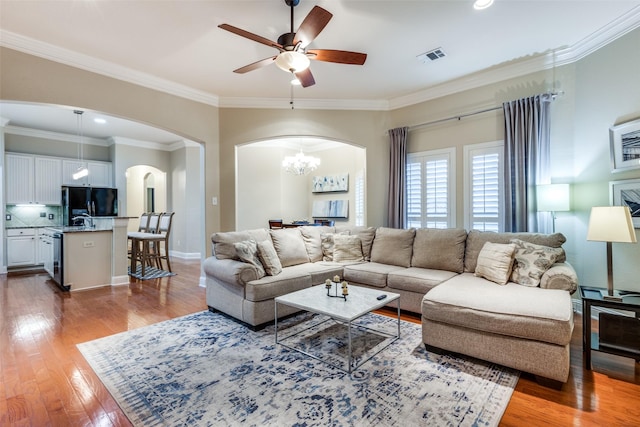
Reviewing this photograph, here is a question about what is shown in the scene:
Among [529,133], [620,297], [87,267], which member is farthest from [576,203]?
[87,267]

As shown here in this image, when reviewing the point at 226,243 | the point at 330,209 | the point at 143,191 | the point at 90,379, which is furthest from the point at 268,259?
the point at 143,191

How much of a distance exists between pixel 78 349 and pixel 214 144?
3354 mm

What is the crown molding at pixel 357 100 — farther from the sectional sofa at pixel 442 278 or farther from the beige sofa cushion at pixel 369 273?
the beige sofa cushion at pixel 369 273

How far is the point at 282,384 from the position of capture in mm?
2150

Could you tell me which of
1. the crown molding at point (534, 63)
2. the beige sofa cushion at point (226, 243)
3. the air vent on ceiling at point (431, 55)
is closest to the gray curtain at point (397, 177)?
the crown molding at point (534, 63)

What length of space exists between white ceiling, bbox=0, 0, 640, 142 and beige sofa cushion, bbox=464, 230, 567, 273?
2181mm

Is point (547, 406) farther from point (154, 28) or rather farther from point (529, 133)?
point (154, 28)

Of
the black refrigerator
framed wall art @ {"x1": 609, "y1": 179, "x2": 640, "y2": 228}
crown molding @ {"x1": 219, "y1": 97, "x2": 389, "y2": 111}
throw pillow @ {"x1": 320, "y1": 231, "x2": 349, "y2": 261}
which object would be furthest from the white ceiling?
the black refrigerator

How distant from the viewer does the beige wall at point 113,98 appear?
3238 millimetres

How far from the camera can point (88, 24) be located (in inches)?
118

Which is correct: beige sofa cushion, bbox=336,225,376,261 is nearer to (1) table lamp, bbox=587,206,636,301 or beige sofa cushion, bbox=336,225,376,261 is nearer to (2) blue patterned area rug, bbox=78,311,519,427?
(2) blue patterned area rug, bbox=78,311,519,427

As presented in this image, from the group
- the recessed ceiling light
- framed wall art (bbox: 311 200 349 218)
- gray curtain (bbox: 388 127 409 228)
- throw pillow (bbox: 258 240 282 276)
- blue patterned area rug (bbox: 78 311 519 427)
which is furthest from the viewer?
framed wall art (bbox: 311 200 349 218)

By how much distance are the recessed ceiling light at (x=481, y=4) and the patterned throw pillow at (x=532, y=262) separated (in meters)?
2.33

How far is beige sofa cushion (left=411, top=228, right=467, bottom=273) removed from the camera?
3.64 metres
